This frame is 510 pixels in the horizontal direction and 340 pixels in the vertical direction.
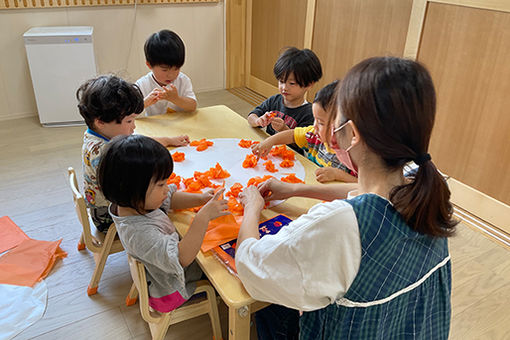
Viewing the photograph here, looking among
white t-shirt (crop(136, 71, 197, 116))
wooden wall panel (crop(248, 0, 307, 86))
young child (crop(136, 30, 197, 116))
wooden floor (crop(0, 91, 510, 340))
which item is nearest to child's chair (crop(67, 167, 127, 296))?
wooden floor (crop(0, 91, 510, 340))

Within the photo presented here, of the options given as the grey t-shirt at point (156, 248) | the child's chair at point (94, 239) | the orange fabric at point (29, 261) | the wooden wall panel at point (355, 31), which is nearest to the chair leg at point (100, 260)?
the child's chair at point (94, 239)

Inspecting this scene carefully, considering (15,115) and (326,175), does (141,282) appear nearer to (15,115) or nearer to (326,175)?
(326,175)

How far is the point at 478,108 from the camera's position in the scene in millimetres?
2504

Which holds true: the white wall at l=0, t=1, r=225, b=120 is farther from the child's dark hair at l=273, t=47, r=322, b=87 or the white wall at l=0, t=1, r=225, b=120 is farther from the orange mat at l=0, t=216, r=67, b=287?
the child's dark hair at l=273, t=47, r=322, b=87

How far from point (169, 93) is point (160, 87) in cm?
22

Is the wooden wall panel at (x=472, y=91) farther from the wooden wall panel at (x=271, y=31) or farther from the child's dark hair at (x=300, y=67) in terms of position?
the wooden wall panel at (x=271, y=31)

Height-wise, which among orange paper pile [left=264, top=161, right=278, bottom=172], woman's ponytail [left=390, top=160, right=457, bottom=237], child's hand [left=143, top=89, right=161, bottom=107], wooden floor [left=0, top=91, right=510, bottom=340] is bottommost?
wooden floor [left=0, top=91, right=510, bottom=340]

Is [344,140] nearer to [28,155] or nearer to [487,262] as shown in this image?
[487,262]

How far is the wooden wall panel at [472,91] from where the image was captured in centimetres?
235

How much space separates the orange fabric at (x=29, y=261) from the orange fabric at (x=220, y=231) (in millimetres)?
1276

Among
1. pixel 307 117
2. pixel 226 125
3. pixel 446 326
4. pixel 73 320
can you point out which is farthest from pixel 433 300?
pixel 73 320

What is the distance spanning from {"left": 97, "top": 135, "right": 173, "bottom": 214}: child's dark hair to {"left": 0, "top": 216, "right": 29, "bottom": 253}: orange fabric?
4.54ft

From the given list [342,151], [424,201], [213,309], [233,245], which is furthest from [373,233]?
[213,309]

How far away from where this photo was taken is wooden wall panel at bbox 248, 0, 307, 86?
402 centimetres
